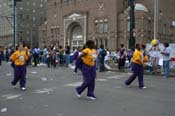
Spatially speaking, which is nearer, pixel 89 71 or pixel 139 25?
pixel 89 71

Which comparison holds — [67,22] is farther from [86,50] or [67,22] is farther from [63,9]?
[86,50]

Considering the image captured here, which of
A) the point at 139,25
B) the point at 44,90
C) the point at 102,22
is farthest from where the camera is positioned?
the point at 102,22

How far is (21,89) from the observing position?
46.6 ft

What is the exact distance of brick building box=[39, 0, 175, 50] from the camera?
6513 centimetres

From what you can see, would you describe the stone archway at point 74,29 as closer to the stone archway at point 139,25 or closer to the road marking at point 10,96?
the stone archway at point 139,25

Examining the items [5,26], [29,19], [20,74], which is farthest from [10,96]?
[5,26]

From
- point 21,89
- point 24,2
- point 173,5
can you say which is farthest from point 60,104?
point 24,2

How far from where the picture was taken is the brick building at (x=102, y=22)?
6513 cm

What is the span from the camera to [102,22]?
6938cm

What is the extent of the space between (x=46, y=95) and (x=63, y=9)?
220 feet

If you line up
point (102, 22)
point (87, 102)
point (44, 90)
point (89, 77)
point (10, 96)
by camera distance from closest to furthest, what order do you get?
point (87, 102), point (89, 77), point (10, 96), point (44, 90), point (102, 22)

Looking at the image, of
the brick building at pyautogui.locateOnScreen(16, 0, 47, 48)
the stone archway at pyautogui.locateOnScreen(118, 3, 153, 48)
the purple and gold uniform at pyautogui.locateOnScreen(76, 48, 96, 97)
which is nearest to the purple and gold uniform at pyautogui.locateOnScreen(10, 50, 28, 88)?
the purple and gold uniform at pyautogui.locateOnScreen(76, 48, 96, 97)

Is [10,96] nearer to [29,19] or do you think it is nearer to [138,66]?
[138,66]

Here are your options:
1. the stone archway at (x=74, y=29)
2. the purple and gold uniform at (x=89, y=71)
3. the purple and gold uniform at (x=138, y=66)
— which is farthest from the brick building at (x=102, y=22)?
the purple and gold uniform at (x=89, y=71)
